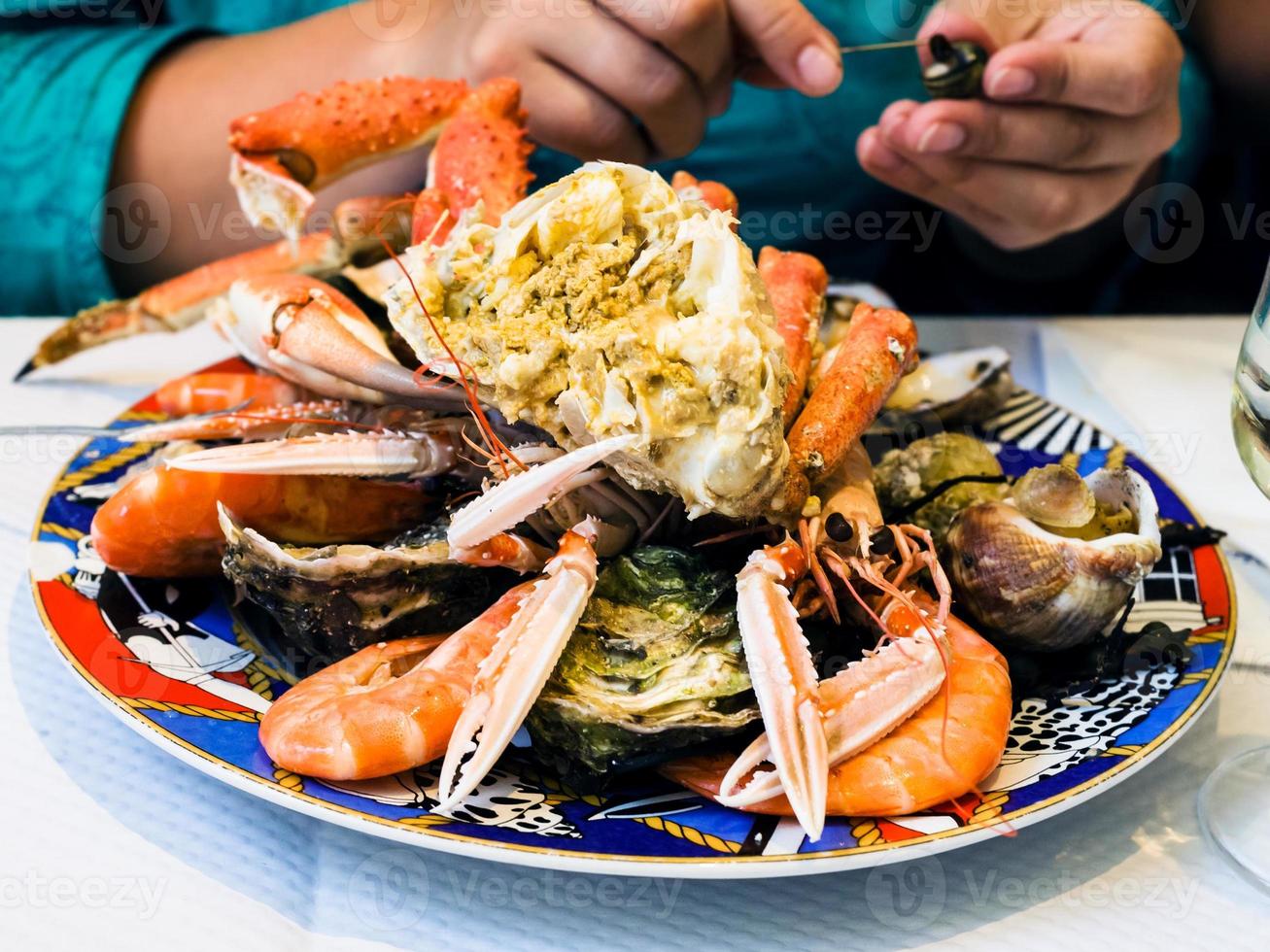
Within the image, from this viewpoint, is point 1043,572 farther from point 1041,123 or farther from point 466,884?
point 1041,123

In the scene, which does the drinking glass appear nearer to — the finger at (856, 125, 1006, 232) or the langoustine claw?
the langoustine claw

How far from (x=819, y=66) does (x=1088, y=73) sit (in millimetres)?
277

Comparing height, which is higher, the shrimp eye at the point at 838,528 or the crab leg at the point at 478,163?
the crab leg at the point at 478,163

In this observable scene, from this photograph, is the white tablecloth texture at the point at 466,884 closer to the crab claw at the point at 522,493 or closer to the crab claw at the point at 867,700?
the crab claw at the point at 867,700

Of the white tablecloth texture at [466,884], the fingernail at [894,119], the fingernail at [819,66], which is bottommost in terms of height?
the white tablecloth texture at [466,884]

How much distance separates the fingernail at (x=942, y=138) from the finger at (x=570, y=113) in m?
0.29

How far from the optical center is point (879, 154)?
3.53 ft

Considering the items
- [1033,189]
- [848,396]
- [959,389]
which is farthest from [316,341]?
[1033,189]

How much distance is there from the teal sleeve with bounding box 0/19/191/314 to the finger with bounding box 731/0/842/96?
79 cm

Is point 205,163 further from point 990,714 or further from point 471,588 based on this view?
point 990,714

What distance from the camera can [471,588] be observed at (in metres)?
0.63

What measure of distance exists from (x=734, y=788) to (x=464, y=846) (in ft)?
0.43

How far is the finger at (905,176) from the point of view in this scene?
1.07 m

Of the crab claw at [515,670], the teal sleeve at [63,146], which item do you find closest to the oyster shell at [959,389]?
the crab claw at [515,670]
